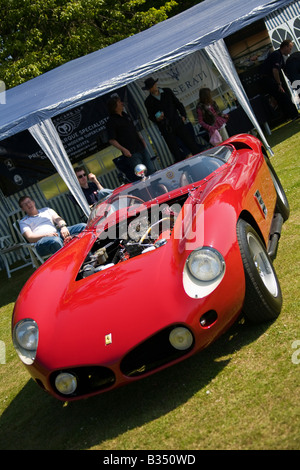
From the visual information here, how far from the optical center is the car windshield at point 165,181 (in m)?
4.65

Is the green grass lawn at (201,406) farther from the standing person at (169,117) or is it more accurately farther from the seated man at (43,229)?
the standing person at (169,117)

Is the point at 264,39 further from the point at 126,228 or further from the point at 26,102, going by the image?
the point at 126,228

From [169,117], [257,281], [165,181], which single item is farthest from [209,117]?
[257,281]

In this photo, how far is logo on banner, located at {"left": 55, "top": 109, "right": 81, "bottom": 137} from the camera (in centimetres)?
1106

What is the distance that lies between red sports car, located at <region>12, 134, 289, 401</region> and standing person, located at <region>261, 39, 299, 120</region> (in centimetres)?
753

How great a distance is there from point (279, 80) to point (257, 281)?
29.9 ft

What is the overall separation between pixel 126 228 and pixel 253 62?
9572 millimetres

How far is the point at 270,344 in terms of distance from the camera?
331 cm

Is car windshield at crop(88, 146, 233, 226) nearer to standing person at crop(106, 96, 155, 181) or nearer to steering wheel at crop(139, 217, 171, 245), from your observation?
steering wheel at crop(139, 217, 171, 245)

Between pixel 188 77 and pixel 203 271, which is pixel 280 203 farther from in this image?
pixel 188 77

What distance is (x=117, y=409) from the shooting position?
3395 millimetres

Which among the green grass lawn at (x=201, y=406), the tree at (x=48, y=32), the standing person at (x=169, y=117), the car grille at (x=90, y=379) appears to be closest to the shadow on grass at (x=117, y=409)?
the green grass lawn at (x=201, y=406)

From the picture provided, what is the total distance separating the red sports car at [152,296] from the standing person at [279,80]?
24.7 ft

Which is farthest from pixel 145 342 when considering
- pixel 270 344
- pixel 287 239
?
pixel 287 239
